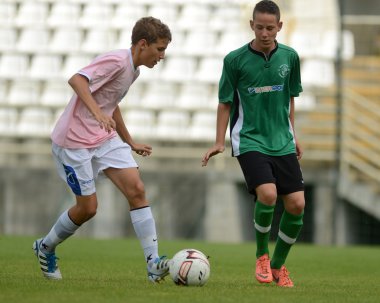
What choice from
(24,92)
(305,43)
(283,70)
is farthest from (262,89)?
(305,43)

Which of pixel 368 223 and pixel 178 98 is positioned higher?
pixel 178 98

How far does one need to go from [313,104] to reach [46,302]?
13.6 m

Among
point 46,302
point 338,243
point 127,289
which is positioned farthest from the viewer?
point 338,243

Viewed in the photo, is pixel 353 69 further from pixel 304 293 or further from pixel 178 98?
pixel 304 293

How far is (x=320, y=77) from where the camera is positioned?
19.2m

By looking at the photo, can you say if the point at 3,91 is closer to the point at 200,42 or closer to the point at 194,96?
the point at 194,96

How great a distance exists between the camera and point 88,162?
22.8ft

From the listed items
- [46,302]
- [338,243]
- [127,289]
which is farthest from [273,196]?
[338,243]

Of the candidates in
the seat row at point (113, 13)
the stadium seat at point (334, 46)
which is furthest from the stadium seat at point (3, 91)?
the stadium seat at point (334, 46)

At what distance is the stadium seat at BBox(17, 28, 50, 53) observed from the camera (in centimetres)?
1977

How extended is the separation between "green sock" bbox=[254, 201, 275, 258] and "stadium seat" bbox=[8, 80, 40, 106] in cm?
1257

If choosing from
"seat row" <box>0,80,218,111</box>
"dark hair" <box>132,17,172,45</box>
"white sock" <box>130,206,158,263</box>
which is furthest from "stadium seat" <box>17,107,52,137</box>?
"dark hair" <box>132,17,172,45</box>

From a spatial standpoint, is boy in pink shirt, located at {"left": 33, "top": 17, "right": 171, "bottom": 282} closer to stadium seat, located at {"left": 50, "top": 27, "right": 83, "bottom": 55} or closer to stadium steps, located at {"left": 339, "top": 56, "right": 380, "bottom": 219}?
stadium steps, located at {"left": 339, "top": 56, "right": 380, "bottom": 219}

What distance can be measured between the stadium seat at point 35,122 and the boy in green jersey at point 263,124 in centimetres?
1199
